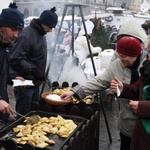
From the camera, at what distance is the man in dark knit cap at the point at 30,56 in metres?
3.53

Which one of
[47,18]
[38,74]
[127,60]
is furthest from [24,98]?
[127,60]

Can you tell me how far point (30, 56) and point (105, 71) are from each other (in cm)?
131

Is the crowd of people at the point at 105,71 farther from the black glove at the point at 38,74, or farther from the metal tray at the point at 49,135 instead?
the metal tray at the point at 49,135

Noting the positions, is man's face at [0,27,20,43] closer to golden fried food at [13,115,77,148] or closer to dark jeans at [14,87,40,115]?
golden fried food at [13,115,77,148]

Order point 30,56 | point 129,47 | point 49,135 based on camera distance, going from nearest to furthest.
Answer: point 129,47
point 49,135
point 30,56

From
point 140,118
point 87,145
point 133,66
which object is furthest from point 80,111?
point 140,118

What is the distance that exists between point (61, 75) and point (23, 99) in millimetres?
1895

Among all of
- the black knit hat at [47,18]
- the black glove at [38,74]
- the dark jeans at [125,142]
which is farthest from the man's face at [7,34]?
the dark jeans at [125,142]

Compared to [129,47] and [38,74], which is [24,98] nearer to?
[38,74]

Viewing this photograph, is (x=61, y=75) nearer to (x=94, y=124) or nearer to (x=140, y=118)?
(x=94, y=124)

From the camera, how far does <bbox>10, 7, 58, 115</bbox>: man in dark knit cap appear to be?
11.6ft

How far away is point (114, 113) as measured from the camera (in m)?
5.80

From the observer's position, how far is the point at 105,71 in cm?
279

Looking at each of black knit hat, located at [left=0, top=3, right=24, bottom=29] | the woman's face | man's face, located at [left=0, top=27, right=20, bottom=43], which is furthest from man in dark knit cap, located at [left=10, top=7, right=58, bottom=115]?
the woman's face
